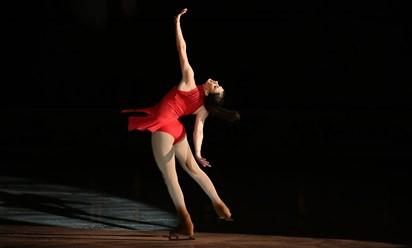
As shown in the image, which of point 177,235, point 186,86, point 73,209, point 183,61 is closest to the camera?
point 183,61

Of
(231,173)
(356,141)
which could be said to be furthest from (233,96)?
(231,173)

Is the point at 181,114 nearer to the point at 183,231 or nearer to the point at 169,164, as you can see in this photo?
the point at 169,164

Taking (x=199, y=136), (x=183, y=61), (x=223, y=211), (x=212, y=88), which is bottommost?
(x=223, y=211)

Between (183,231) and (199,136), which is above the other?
(199,136)

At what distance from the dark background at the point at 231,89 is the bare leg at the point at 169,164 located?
4326mm

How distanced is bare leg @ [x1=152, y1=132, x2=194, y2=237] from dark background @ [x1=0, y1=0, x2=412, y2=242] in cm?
433

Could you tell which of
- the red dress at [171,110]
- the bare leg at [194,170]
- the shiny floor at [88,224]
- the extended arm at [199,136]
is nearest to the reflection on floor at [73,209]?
the shiny floor at [88,224]

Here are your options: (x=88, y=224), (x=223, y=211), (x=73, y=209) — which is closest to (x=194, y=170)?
(x=223, y=211)

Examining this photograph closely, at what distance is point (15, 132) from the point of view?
2031cm

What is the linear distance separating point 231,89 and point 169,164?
12959 mm

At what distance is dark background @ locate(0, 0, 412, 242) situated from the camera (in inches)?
634

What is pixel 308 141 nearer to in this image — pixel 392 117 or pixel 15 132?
pixel 392 117

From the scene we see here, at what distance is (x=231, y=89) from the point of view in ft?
72.5

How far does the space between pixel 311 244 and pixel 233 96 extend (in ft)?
41.7
